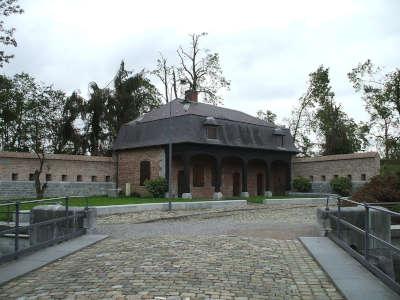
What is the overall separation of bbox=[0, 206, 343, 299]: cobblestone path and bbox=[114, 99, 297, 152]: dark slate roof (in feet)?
65.4

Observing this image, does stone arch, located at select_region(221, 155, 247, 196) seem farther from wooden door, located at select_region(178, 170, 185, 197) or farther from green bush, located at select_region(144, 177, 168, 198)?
green bush, located at select_region(144, 177, 168, 198)

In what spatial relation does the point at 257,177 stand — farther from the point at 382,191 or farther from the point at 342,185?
the point at 382,191

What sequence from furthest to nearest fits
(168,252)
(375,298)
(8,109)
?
(8,109), (168,252), (375,298)

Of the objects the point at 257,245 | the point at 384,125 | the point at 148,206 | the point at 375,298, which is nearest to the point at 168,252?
the point at 257,245

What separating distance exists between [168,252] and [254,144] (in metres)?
26.7

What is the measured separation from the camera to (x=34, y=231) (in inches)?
400

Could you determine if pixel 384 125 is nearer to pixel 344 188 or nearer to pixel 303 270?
pixel 344 188

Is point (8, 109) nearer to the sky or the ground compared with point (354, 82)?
nearer to the ground

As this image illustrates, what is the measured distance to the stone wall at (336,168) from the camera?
32.9 meters

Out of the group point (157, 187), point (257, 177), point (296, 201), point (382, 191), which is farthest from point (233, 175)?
point (382, 191)

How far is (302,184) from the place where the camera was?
36812mm

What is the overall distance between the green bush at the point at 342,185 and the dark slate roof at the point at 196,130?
17.1 ft

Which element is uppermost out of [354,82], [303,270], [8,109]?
[354,82]

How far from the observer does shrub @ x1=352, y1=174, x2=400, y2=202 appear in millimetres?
16516
